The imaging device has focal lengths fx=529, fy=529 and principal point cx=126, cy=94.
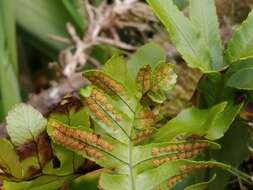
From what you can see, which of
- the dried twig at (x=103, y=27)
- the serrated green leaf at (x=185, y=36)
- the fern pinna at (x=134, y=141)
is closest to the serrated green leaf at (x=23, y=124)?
the fern pinna at (x=134, y=141)

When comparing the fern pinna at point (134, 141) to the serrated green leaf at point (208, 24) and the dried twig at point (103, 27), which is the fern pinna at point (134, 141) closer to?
the serrated green leaf at point (208, 24)

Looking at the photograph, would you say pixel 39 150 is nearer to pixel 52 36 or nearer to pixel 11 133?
pixel 11 133

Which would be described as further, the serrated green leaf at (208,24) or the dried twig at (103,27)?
the dried twig at (103,27)

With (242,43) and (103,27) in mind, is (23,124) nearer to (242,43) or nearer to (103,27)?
(242,43)

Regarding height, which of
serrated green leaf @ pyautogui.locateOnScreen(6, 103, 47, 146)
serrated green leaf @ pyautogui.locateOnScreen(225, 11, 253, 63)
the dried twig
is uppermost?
serrated green leaf @ pyautogui.locateOnScreen(225, 11, 253, 63)

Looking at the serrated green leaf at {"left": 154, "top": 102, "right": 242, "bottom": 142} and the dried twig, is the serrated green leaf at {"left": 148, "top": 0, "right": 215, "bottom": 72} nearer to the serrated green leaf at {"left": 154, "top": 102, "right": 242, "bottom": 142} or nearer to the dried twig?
the serrated green leaf at {"left": 154, "top": 102, "right": 242, "bottom": 142}

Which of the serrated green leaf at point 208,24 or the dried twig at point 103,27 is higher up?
the serrated green leaf at point 208,24

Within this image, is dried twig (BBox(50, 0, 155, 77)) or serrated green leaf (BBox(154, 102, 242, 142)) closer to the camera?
serrated green leaf (BBox(154, 102, 242, 142))

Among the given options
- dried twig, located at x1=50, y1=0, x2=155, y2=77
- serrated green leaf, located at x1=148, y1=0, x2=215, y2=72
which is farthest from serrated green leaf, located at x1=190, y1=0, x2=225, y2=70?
dried twig, located at x1=50, y1=0, x2=155, y2=77
